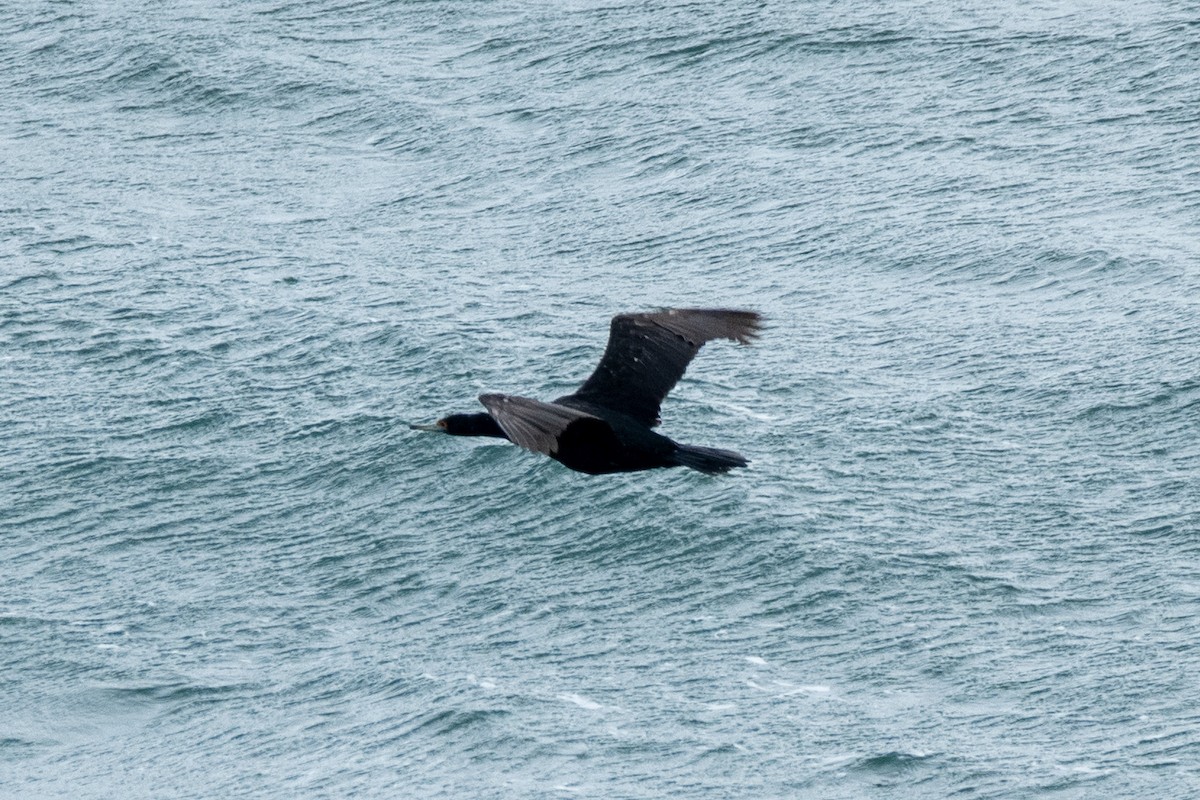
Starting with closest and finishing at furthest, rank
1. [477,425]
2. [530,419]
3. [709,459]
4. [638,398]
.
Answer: [530,419] < [709,459] < [638,398] < [477,425]

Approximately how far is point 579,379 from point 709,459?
9.35m

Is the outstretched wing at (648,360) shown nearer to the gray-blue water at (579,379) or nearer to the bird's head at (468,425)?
the bird's head at (468,425)

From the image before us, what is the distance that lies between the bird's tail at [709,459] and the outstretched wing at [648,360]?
0.64 metres

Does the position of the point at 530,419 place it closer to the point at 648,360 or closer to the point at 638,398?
the point at 638,398

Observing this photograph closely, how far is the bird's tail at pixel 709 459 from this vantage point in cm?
1550

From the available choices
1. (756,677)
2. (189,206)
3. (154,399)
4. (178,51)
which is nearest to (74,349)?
(154,399)

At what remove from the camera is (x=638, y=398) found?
16391 millimetres

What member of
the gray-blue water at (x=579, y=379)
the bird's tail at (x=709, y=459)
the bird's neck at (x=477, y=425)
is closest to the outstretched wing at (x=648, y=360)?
the bird's tail at (x=709, y=459)

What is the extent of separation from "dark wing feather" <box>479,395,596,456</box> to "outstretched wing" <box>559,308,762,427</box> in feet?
6.05

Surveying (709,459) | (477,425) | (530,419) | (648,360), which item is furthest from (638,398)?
(530,419)

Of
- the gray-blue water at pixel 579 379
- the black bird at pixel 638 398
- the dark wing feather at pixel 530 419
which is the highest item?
the dark wing feather at pixel 530 419

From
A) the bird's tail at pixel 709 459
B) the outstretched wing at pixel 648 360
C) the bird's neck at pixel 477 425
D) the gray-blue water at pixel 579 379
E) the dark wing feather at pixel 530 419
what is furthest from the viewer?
the gray-blue water at pixel 579 379

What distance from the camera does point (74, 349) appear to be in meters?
27.7

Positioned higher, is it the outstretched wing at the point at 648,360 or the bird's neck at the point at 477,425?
the outstretched wing at the point at 648,360
